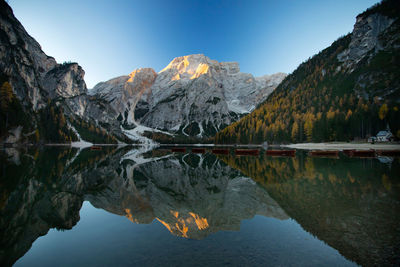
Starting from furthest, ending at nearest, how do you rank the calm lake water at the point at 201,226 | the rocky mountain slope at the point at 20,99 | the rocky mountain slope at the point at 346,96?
1. the rocky mountain slope at the point at 346,96
2. the rocky mountain slope at the point at 20,99
3. the calm lake water at the point at 201,226

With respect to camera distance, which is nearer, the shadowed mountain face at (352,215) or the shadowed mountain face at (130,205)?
the shadowed mountain face at (352,215)

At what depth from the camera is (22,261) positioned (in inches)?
235

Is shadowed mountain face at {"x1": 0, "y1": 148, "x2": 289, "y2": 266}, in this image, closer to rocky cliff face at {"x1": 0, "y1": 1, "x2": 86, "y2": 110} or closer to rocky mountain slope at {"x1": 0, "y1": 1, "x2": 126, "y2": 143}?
rocky mountain slope at {"x1": 0, "y1": 1, "x2": 126, "y2": 143}

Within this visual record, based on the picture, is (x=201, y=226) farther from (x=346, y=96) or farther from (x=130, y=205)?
(x=346, y=96)

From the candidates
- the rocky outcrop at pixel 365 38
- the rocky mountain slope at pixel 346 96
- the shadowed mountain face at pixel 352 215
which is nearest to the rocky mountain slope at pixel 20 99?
the shadowed mountain face at pixel 352 215

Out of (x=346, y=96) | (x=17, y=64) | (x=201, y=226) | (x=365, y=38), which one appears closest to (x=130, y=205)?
(x=201, y=226)

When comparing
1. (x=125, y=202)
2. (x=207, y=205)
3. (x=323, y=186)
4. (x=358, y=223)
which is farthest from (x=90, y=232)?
(x=323, y=186)

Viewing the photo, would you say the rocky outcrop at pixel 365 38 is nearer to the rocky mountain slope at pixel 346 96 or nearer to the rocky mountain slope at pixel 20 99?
the rocky mountain slope at pixel 346 96

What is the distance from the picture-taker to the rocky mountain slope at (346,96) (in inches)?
4090

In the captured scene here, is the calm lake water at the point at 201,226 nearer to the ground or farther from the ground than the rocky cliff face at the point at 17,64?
nearer to the ground

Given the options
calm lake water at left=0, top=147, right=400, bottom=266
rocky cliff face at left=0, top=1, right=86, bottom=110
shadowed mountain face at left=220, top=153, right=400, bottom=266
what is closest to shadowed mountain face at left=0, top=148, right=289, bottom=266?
calm lake water at left=0, top=147, right=400, bottom=266

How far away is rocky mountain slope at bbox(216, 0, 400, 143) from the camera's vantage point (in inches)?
4090

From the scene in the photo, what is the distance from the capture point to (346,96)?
5108 inches

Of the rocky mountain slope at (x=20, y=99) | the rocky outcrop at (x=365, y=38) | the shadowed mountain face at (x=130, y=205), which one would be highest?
the rocky outcrop at (x=365, y=38)
